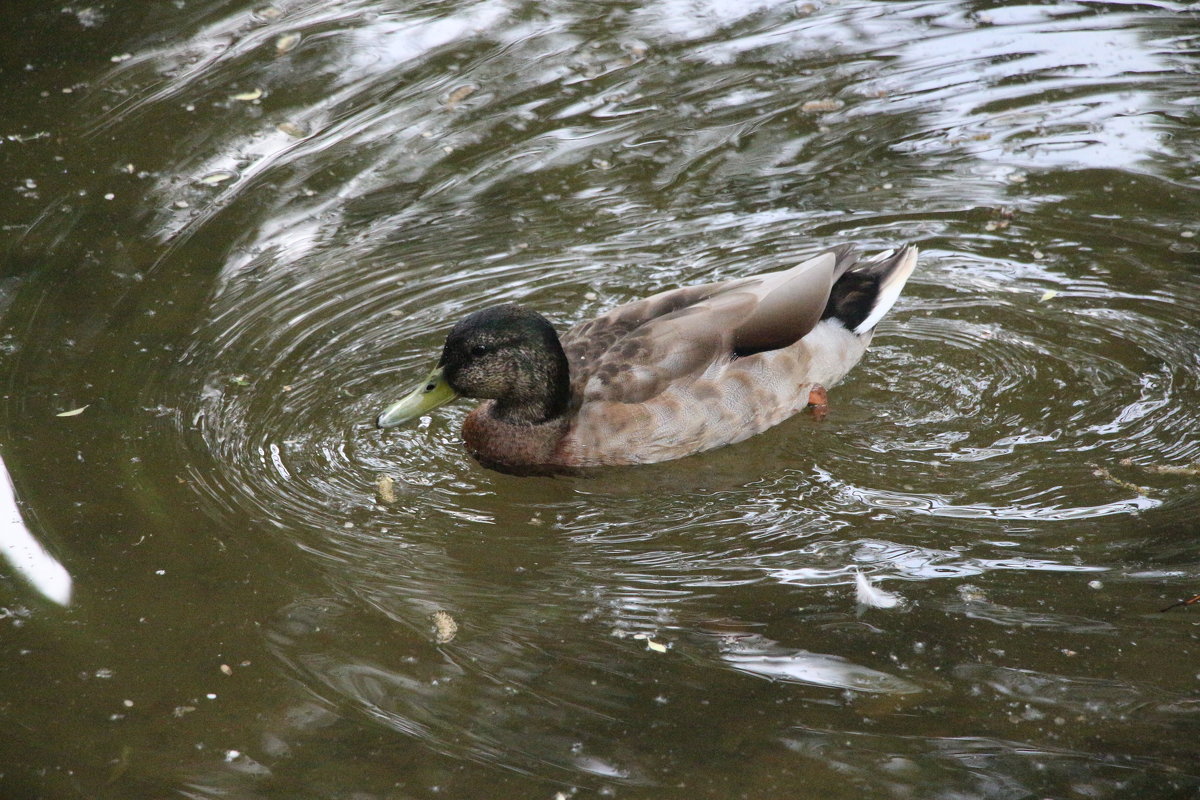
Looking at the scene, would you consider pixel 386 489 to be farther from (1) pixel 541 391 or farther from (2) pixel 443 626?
(2) pixel 443 626

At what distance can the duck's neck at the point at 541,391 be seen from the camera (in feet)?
19.0

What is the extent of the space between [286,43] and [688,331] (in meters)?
4.96

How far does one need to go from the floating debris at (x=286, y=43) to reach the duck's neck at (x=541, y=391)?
4533mm

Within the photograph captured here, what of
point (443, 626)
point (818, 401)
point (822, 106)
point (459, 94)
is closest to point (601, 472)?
point (818, 401)

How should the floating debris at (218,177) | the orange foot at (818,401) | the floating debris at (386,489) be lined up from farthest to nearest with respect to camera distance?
the floating debris at (218,177) → the orange foot at (818,401) → the floating debris at (386,489)

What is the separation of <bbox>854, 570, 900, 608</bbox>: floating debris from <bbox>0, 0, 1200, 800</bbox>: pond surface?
0.05m

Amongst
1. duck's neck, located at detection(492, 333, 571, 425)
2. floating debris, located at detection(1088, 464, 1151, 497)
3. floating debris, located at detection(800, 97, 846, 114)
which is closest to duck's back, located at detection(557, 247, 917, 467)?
duck's neck, located at detection(492, 333, 571, 425)

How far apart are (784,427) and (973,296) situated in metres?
1.41


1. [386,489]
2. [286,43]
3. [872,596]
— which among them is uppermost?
[286,43]

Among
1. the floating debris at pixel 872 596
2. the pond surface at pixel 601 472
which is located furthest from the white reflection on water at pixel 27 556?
the floating debris at pixel 872 596

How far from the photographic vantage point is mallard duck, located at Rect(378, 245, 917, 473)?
5766mm

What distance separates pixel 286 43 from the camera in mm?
9250

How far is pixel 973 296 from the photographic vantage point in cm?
672

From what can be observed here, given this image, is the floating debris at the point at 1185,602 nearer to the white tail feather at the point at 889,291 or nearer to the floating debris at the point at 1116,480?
the floating debris at the point at 1116,480
